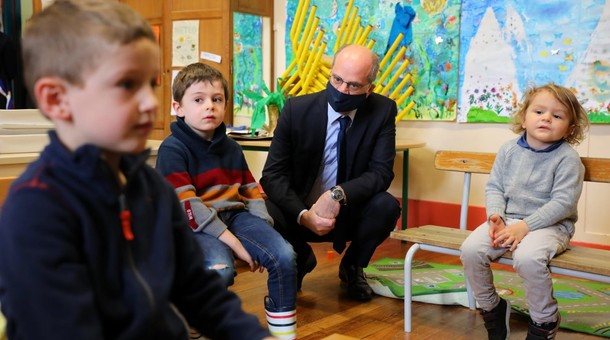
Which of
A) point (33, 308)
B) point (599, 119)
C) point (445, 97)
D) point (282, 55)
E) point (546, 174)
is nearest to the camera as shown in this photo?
point (33, 308)

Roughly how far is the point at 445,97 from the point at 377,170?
1.39m

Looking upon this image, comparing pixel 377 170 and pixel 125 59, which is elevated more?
pixel 125 59

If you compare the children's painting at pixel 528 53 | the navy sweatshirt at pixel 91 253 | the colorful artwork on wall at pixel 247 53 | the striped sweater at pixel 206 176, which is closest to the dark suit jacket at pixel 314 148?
the striped sweater at pixel 206 176

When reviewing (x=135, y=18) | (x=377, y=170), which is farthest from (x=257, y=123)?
(x=135, y=18)

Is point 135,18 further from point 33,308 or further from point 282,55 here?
point 282,55

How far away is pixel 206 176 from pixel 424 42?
7.55 feet

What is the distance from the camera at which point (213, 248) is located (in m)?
2.07

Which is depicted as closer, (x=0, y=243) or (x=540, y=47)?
(x=0, y=243)

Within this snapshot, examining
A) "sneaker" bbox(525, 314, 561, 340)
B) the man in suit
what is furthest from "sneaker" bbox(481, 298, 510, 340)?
the man in suit

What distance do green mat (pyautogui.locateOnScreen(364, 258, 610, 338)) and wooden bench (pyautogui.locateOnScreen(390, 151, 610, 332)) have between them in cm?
18

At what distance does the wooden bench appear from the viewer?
7.04ft

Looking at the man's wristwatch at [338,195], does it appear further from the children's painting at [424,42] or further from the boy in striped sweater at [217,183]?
the children's painting at [424,42]

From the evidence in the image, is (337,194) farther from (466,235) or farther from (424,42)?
(424,42)

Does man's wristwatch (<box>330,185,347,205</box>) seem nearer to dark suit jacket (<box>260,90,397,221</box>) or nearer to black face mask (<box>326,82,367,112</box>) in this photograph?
dark suit jacket (<box>260,90,397,221</box>)
